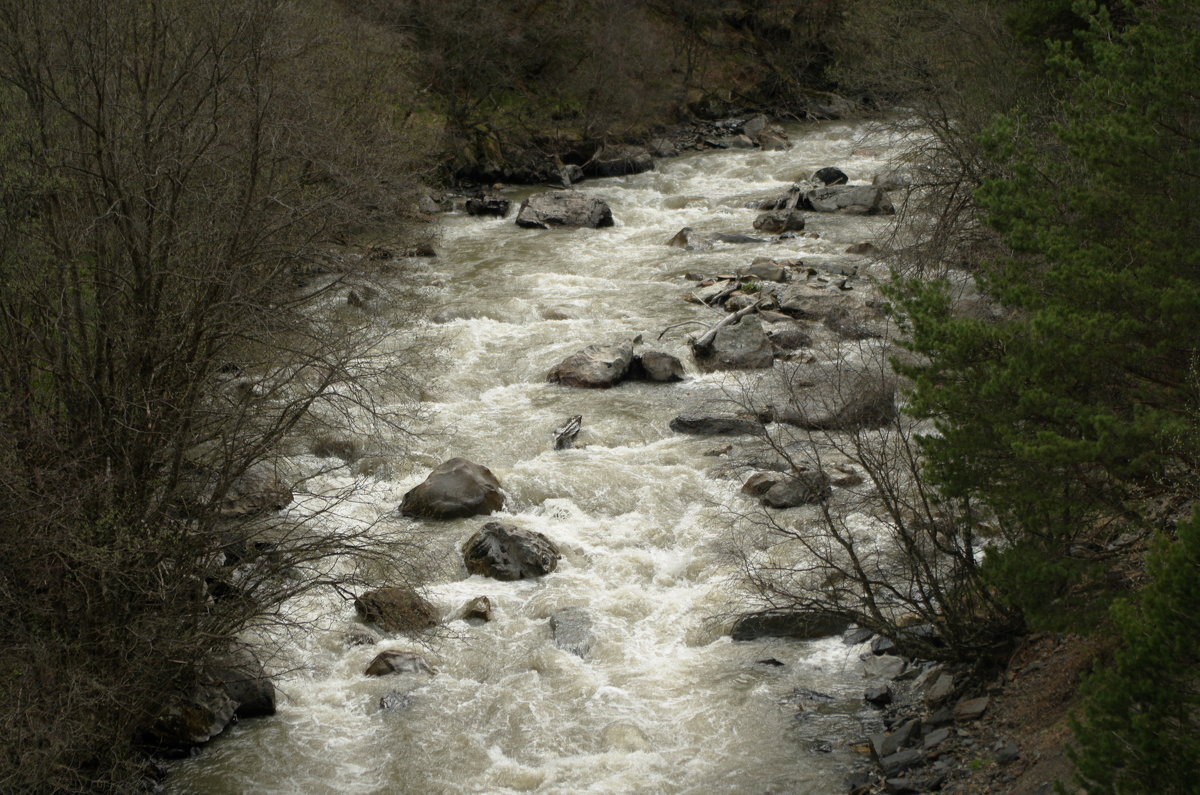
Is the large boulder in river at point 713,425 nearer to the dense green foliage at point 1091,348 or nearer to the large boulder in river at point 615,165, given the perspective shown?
the dense green foliage at point 1091,348

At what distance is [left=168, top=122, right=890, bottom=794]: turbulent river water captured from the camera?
34.4 feet

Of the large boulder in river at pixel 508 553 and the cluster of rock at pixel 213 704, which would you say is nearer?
the cluster of rock at pixel 213 704

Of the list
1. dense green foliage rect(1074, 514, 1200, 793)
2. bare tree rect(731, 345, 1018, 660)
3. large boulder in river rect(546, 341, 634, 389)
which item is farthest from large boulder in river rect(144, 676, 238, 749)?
large boulder in river rect(546, 341, 634, 389)

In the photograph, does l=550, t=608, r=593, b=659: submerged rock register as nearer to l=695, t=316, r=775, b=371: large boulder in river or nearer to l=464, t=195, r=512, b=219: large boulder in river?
l=695, t=316, r=775, b=371: large boulder in river

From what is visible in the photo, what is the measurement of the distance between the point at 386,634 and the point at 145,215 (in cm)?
514

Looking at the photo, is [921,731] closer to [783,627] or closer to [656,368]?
[783,627]

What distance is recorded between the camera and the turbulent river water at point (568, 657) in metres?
10.5

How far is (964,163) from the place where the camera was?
17.1 metres

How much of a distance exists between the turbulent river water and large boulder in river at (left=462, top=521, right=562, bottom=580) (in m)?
0.16

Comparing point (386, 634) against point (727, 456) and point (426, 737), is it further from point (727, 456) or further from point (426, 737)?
point (727, 456)

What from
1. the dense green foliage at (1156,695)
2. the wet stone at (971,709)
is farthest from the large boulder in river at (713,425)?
the dense green foliage at (1156,695)

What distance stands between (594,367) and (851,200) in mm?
13588

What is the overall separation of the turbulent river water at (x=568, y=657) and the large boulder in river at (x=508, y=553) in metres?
0.16

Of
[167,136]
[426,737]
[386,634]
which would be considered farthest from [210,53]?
[426,737]
